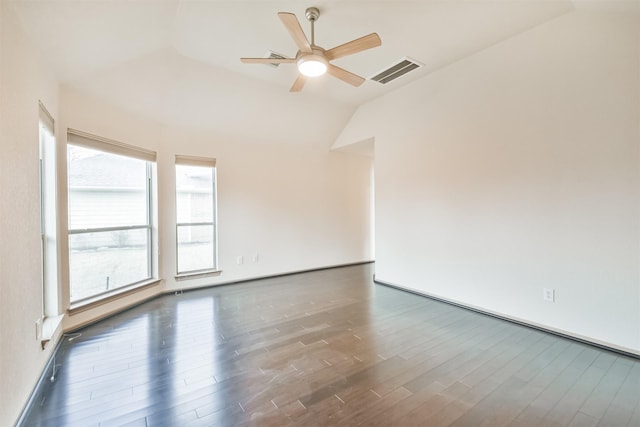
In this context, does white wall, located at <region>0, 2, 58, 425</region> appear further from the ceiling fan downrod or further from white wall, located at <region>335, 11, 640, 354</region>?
white wall, located at <region>335, 11, 640, 354</region>

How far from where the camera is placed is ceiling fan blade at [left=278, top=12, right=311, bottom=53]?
1.92m

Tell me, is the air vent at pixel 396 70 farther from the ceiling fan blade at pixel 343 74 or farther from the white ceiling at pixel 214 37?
the ceiling fan blade at pixel 343 74

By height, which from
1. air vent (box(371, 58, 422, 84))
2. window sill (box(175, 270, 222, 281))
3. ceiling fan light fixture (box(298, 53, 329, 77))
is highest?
air vent (box(371, 58, 422, 84))

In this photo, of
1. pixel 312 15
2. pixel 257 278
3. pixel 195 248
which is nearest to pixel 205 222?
pixel 195 248

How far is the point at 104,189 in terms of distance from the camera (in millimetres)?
3264

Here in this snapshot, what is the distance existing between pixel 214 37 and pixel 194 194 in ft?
7.72

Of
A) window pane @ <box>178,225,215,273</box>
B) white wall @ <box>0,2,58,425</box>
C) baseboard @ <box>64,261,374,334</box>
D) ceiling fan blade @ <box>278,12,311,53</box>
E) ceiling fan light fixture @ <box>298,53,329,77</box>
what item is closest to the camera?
white wall @ <box>0,2,58,425</box>

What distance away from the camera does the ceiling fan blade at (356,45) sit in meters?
2.16

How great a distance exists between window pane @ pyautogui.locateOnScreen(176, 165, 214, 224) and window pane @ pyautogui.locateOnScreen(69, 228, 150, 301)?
0.63 metres

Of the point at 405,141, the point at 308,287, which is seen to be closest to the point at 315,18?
the point at 405,141

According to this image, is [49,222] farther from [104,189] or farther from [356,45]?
[356,45]

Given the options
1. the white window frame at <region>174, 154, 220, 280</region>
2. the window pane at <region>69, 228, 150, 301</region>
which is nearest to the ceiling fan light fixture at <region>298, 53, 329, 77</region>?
the white window frame at <region>174, 154, 220, 280</region>

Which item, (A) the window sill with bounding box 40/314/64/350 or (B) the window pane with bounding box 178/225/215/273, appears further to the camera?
(B) the window pane with bounding box 178/225/215/273

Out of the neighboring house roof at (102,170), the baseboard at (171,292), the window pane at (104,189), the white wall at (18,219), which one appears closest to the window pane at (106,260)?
the window pane at (104,189)
